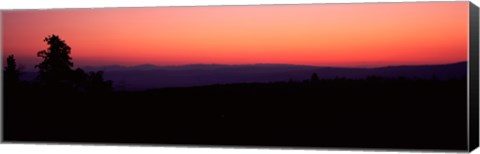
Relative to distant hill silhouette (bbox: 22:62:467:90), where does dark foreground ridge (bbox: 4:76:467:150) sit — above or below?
below

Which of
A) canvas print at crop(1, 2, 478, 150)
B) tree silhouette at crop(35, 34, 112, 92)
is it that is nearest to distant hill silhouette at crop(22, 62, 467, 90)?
canvas print at crop(1, 2, 478, 150)

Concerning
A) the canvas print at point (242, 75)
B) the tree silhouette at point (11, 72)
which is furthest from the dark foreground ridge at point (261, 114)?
the tree silhouette at point (11, 72)

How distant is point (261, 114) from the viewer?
1479 cm

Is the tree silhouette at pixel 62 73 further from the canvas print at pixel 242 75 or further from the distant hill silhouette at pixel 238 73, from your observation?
the distant hill silhouette at pixel 238 73

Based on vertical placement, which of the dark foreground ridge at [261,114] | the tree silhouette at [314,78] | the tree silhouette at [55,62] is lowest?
the dark foreground ridge at [261,114]

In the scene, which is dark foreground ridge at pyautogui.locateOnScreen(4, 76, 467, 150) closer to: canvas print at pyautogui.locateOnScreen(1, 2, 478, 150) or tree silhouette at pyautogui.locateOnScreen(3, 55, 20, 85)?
canvas print at pyautogui.locateOnScreen(1, 2, 478, 150)

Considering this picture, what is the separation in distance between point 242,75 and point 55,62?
8.77ft

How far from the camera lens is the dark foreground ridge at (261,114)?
14.2m

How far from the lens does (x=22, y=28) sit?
51.3ft

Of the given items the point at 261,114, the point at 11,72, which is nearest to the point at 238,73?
the point at 261,114

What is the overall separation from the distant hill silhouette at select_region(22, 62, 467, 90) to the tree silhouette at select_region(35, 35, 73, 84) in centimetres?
18

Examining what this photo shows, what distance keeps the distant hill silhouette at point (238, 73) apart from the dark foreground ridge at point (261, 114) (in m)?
0.08

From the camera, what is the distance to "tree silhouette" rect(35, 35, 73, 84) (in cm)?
1548

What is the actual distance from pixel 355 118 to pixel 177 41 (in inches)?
103
